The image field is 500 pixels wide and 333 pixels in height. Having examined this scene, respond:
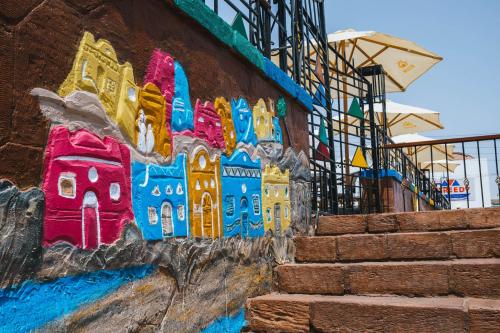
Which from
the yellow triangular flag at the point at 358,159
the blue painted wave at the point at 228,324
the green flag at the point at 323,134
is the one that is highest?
the green flag at the point at 323,134

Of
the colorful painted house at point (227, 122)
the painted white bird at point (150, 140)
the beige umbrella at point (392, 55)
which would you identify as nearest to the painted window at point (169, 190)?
the painted white bird at point (150, 140)

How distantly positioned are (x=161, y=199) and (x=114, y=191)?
0.36m

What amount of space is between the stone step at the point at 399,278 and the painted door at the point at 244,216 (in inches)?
26.9

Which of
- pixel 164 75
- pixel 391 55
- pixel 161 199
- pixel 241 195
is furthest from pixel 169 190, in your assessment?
pixel 391 55

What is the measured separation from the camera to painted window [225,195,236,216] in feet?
10.1

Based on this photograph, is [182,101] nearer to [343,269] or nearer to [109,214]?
[109,214]

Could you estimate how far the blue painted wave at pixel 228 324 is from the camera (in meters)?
2.84

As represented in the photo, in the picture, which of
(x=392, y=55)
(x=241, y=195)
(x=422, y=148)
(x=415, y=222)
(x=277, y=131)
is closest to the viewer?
(x=241, y=195)

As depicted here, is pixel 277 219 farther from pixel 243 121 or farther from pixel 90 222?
pixel 90 222

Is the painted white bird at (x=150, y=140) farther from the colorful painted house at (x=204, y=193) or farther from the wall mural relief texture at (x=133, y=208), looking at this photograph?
the colorful painted house at (x=204, y=193)

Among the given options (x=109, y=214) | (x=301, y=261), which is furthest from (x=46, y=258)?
(x=301, y=261)

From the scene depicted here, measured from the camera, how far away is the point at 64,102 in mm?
1729

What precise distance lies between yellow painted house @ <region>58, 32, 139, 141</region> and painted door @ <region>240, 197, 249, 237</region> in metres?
1.36

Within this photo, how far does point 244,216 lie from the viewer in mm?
3342
